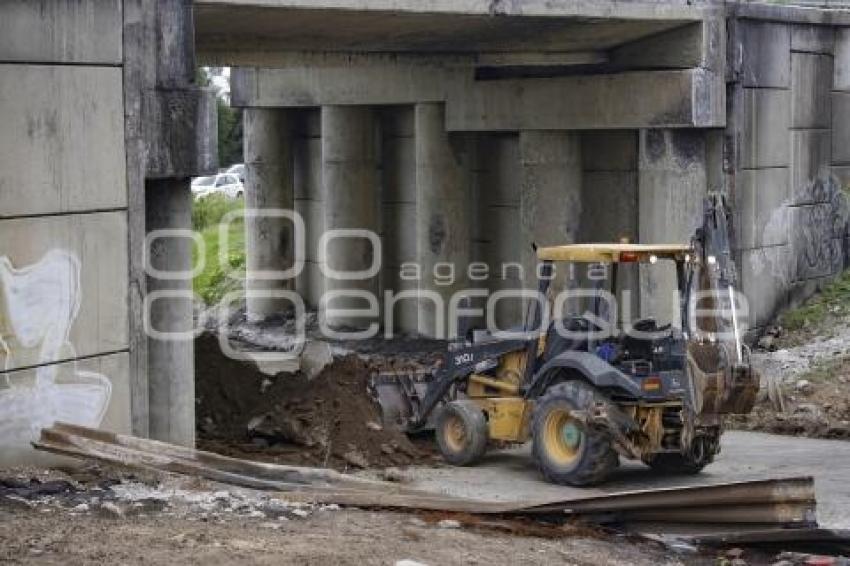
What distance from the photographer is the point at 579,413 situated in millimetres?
14219

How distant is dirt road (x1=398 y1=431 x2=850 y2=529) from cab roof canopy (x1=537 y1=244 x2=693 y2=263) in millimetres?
2166

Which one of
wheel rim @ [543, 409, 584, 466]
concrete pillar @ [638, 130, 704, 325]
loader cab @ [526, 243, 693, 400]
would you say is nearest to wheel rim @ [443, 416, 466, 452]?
loader cab @ [526, 243, 693, 400]

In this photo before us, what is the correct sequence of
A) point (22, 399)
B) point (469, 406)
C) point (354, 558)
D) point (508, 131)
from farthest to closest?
point (508, 131)
point (469, 406)
point (22, 399)
point (354, 558)

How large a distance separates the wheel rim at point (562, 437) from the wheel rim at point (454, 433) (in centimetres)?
133

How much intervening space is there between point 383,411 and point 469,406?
1.36 metres

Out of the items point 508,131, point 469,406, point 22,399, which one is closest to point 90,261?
point 22,399

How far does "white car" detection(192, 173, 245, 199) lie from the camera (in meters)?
48.5

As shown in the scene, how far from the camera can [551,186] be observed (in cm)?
2270

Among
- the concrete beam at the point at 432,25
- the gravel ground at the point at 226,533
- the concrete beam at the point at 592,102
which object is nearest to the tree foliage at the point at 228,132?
the concrete beam at the point at 592,102

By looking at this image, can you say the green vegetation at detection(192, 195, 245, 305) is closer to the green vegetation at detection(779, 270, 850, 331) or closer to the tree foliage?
the tree foliage

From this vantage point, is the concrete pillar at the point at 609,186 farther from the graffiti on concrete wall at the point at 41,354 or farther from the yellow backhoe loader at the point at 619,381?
the graffiti on concrete wall at the point at 41,354

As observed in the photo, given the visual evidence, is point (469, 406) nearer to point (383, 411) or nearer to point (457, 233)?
point (383, 411)

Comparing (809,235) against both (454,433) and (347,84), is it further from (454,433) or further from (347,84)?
(454,433)

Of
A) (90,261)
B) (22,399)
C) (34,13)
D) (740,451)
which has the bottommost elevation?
(740,451)
